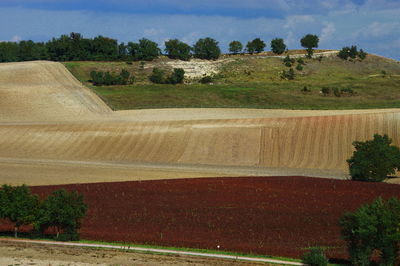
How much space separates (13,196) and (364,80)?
118 meters

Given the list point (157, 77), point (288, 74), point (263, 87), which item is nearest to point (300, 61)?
point (288, 74)

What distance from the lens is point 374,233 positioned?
3197cm

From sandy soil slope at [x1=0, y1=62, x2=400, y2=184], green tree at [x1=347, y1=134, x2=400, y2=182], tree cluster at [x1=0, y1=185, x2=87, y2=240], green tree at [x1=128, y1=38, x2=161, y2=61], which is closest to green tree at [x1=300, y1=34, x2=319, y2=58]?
green tree at [x1=128, y1=38, x2=161, y2=61]

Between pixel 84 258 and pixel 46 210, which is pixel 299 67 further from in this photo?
pixel 84 258

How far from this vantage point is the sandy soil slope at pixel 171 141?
74.1 m

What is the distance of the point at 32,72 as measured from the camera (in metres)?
144

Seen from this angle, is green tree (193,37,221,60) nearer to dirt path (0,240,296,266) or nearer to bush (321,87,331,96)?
bush (321,87,331,96)

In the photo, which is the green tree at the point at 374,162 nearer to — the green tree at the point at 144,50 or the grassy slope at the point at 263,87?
the grassy slope at the point at 263,87

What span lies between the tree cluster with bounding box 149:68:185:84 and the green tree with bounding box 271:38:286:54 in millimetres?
43312

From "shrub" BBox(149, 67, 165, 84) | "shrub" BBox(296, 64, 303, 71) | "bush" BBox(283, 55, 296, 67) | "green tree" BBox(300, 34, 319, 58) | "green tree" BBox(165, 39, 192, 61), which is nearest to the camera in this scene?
"shrub" BBox(149, 67, 165, 84)

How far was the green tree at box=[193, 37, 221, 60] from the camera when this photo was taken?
17700 centimetres

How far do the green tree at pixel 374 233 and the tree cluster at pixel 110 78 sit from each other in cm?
11150

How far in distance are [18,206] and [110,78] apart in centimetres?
10439

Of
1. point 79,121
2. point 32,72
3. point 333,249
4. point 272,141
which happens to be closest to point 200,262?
point 333,249
